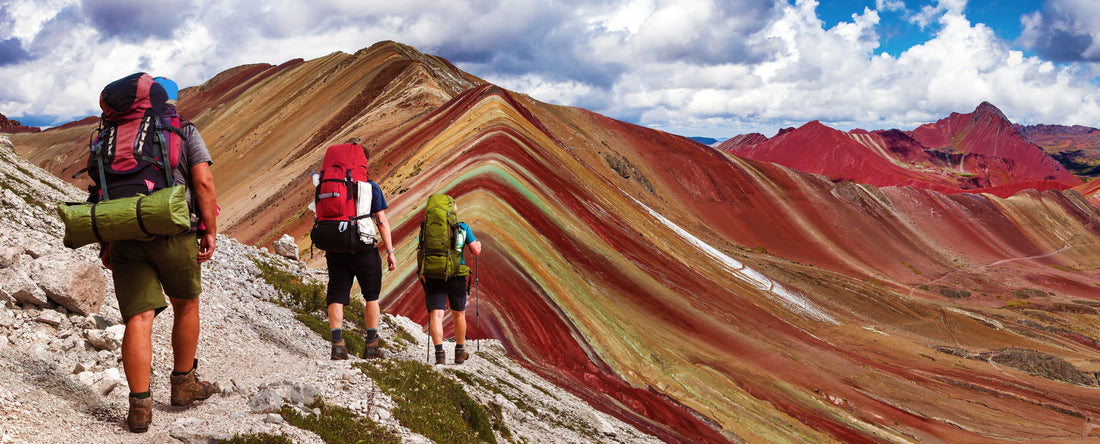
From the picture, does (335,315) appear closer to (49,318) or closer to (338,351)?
(338,351)

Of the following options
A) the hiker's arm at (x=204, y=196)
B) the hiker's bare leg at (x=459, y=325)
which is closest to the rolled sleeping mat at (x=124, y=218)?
the hiker's arm at (x=204, y=196)

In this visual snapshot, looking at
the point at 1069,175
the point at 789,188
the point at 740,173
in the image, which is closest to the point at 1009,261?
the point at 789,188

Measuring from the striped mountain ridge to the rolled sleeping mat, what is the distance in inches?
368

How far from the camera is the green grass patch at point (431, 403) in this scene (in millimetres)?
6051

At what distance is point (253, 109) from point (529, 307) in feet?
236

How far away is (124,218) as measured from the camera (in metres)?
4.36

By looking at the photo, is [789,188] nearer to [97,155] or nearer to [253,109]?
[253,109]

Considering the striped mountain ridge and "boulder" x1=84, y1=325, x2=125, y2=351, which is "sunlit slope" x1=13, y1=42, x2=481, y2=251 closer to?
the striped mountain ridge

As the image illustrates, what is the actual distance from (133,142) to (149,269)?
3.06ft

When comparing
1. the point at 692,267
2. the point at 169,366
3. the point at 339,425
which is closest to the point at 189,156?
the point at 169,366

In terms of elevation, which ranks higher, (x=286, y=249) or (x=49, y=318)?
(x=286, y=249)

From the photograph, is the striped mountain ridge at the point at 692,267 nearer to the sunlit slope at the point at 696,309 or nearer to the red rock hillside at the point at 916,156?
the sunlit slope at the point at 696,309

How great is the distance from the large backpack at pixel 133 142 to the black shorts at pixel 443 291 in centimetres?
372

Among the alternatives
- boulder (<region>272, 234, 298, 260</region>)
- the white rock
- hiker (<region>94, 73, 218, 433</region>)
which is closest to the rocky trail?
the white rock
